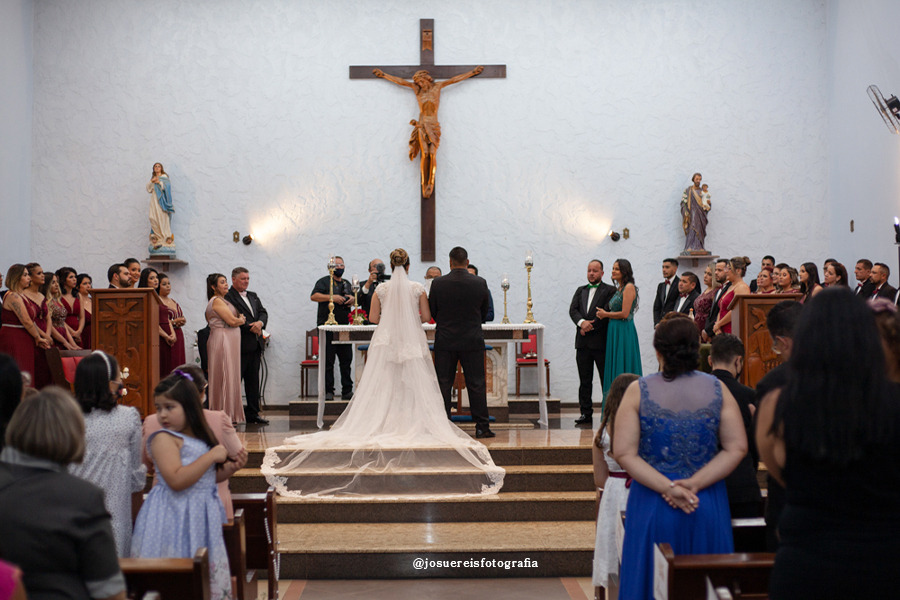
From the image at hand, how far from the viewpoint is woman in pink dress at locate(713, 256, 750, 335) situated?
6.61 m

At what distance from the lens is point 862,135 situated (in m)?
9.27

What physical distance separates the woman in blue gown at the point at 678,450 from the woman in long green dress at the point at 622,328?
14.6ft

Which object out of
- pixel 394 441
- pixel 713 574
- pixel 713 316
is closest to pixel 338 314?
pixel 394 441

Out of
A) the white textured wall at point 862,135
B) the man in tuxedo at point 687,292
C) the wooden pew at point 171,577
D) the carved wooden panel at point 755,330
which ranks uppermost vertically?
the white textured wall at point 862,135

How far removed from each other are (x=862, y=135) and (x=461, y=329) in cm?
552

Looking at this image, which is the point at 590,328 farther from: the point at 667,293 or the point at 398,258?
the point at 398,258

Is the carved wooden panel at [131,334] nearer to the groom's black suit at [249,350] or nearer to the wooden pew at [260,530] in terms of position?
the groom's black suit at [249,350]

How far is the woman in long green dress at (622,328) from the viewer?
7.24 m

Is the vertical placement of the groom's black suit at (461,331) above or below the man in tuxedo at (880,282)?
below

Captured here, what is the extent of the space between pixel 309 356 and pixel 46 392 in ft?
26.2

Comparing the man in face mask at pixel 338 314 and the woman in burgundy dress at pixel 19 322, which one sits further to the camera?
the man in face mask at pixel 338 314

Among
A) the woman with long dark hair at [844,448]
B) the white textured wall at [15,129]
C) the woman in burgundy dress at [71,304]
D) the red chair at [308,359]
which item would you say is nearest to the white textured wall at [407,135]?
the white textured wall at [15,129]

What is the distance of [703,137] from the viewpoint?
10227 millimetres

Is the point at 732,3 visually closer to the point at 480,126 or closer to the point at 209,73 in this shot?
the point at 480,126
